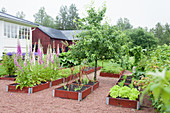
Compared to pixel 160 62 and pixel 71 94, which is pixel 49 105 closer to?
pixel 71 94

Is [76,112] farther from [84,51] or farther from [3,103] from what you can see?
[84,51]

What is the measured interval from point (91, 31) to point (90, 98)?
3.08 metres

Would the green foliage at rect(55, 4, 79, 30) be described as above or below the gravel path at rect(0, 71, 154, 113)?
above

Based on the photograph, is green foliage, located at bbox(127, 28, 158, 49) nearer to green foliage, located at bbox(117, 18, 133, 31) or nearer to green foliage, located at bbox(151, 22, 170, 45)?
green foliage, located at bbox(151, 22, 170, 45)

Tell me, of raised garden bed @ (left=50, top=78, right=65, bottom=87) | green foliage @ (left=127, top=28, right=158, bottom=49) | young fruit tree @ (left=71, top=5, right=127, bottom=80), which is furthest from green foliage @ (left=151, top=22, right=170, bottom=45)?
raised garden bed @ (left=50, top=78, right=65, bottom=87)

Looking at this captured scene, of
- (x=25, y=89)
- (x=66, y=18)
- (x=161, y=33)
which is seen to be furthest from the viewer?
(x=66, y=18)

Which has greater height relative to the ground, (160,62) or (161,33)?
(161,33)

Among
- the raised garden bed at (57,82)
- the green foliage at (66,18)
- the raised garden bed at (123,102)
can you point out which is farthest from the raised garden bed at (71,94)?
the green foliage at (66,18)

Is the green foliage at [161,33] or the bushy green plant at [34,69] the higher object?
the green foliage at [161,33]

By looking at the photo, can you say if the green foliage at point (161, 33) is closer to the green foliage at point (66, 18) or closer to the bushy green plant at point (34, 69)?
the green foliage at point (66, 18)

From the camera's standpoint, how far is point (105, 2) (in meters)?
Answer: 6.89

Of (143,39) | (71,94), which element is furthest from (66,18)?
(71,94)

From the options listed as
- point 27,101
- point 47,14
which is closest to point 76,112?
point 27,101

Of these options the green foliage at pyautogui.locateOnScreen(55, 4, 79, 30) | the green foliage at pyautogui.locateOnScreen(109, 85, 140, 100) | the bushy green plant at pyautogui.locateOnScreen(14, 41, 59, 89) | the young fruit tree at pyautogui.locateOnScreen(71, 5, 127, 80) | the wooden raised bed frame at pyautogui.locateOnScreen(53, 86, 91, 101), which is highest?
the green foliage at pyautogui.locateOnScreen(55, 4, 79, 30)
